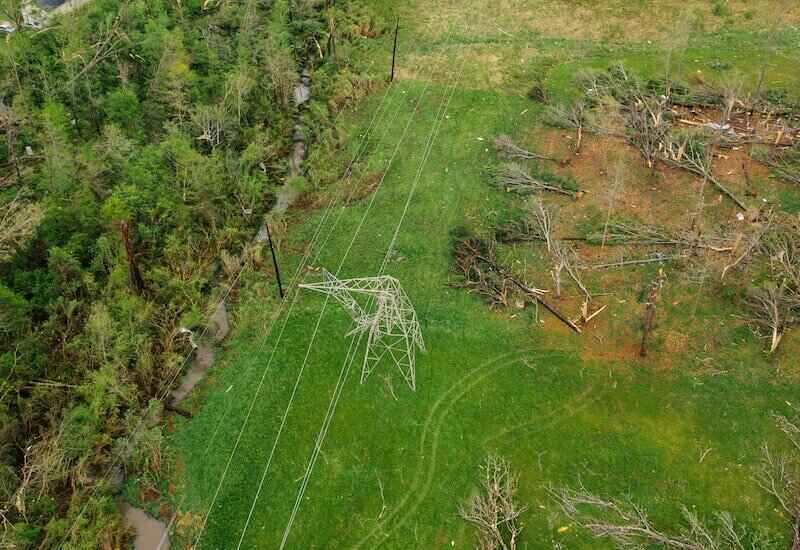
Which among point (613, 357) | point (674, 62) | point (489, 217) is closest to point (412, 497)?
point (613, 357)

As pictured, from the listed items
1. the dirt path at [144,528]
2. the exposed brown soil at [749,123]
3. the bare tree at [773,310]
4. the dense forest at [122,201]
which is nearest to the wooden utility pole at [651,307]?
the bare tree at [773,310]

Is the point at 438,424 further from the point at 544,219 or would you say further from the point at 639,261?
the point at 639,261

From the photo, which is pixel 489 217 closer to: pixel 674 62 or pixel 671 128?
pixel 671 128

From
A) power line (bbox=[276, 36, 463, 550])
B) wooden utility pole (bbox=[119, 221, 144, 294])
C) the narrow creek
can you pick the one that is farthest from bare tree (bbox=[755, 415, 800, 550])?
wooden utility pole (bbox=[119, 221, 144, 294])

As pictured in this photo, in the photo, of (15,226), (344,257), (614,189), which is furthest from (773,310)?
(15,226)

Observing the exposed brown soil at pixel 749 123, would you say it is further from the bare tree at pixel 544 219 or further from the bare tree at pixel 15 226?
the bare tree at pixel 15 226

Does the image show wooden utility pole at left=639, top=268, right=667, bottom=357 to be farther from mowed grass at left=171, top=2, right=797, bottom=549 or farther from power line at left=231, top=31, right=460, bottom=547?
power line at left=231, top=31, right=460, bottom=547
